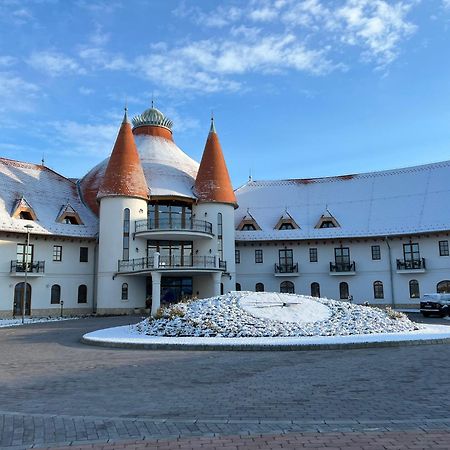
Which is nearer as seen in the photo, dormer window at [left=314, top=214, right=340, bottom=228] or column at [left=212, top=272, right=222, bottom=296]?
column at [left=212, top=272, right=222, bottom=296]

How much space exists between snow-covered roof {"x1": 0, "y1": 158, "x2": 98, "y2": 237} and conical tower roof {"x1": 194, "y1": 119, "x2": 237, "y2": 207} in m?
9.09

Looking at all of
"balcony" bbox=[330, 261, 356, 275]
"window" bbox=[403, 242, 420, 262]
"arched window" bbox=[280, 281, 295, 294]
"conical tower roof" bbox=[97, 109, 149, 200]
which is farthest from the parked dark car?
"conical tower roof" bbox=[97, 109, 149, 200]

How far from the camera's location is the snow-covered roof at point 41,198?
120ft

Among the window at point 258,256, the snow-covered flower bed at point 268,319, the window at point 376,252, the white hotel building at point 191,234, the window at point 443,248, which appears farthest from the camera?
the window at point 258,256

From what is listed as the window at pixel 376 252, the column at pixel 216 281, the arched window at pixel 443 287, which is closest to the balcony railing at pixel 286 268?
the window at pixel 376 252

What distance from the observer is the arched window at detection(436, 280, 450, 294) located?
1549 inches

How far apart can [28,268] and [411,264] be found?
2906cm

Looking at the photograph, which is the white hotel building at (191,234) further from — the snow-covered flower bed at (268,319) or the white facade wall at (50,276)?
the snow-covered flower bed at (268,319)

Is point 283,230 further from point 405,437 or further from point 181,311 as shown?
point 405,437

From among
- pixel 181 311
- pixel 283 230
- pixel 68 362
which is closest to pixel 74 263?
pixel 283 230

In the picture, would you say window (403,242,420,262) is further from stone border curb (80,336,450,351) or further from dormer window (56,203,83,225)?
stone border curb (80,336,450,351)

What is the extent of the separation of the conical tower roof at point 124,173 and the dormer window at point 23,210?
16.4 ft

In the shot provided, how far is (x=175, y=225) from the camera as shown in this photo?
4003 cm

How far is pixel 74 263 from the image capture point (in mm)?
38844
